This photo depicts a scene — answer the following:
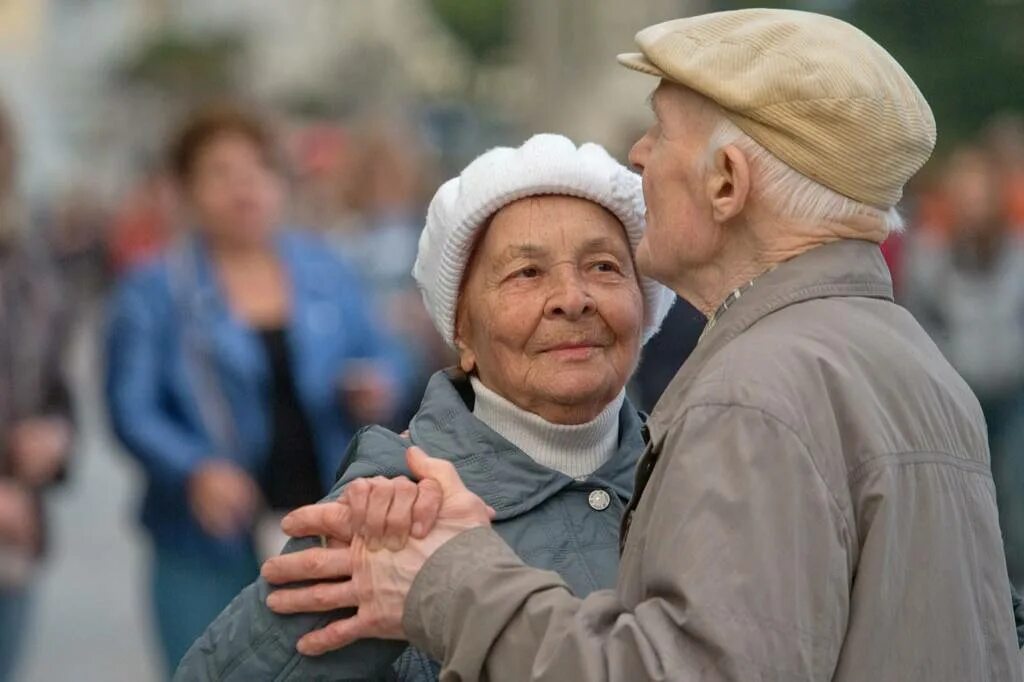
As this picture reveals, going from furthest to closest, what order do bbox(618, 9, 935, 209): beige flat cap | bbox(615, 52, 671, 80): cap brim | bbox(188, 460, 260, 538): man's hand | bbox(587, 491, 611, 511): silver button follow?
1. bbox(188, 460, 260, 538): man's hand
2. bbox(587, 491, 611, 511): silver button
3. bbox(615, 52, 671, 80): cap brim
4. bbox(618, 9, 935, 209): beige flat cap

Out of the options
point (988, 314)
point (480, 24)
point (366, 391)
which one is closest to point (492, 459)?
point (366, 391)

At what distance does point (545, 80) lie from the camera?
65.0ft

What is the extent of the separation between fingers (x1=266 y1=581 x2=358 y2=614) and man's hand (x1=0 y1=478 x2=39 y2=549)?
3204 mm

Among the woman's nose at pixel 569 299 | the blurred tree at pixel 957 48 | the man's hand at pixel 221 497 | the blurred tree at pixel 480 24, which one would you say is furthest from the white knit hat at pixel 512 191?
the blurred tree at pixel 480 24

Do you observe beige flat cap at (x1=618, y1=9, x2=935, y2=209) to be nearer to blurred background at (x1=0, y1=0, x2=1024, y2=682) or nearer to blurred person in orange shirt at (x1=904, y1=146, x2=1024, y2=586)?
blurred background at (x1=0, y1=0, x2=1024, y2=682)

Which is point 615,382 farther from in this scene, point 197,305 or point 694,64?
point 197,305

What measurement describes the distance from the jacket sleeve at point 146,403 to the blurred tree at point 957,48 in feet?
60.6

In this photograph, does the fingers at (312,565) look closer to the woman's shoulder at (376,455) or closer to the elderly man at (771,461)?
the elderly man at (771,461)

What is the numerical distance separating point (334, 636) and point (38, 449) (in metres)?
3.29

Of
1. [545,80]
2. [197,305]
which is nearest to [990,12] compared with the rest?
[545,80]

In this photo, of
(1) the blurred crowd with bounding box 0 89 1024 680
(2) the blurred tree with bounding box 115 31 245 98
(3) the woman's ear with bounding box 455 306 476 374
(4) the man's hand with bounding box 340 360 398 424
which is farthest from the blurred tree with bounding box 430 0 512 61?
(3) the woman's ear with bounding box 455 306 476 374

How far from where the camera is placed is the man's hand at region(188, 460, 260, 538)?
562 centimetres

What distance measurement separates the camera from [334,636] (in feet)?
8.95

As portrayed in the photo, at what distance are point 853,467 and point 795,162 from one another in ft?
1.30
